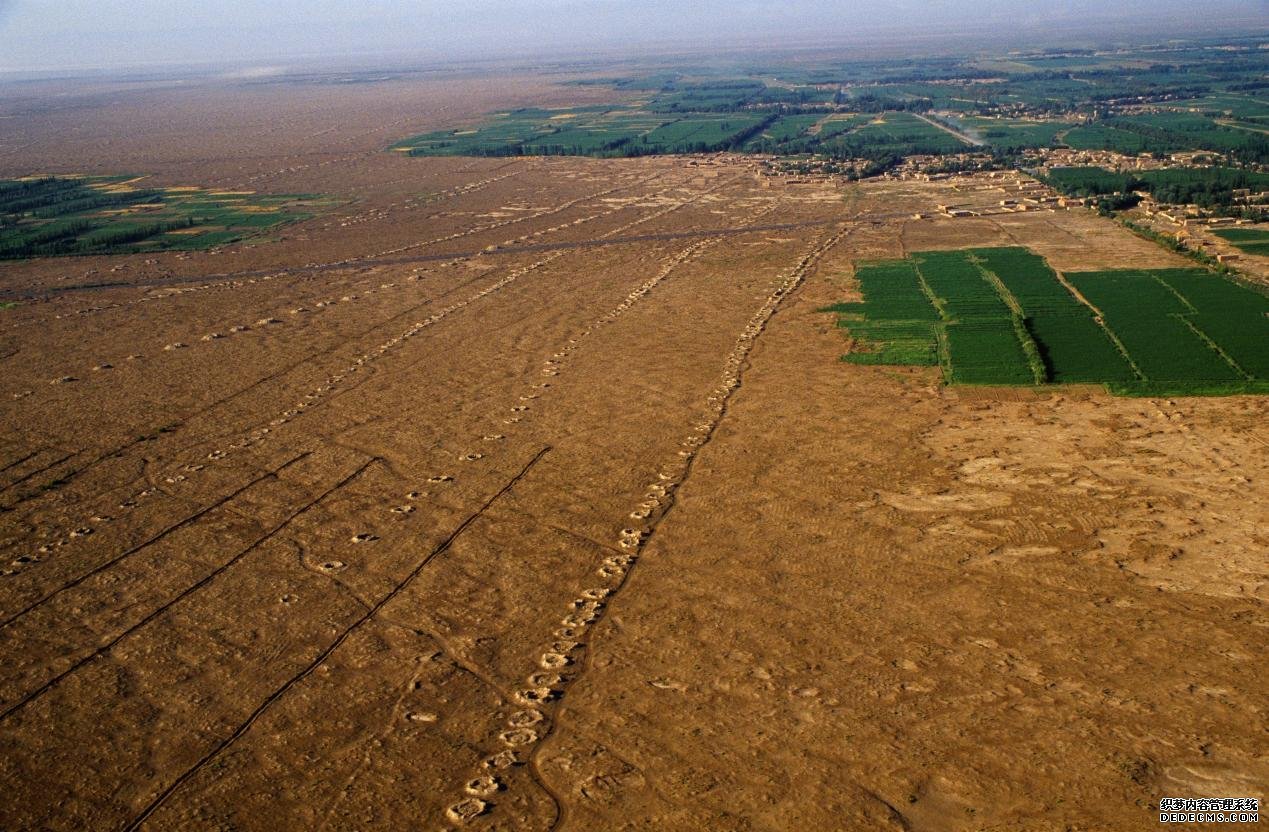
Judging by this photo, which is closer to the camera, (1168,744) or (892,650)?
(1168,744)

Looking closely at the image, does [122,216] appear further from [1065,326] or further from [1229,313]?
[1229,313]

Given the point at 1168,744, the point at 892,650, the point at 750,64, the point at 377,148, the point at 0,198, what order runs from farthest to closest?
the point at 750,64
the point at 377,148
the point at 0,198
the point at 892,650
the point at 1168,744

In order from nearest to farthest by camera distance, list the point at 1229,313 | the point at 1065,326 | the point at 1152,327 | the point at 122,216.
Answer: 1. the point at 1152,327
2. the point at 1065,326
3. the point at 1229,313
4. the point at 122,216

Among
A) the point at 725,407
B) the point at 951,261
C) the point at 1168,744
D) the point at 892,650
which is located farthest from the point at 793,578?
the point at 951,261

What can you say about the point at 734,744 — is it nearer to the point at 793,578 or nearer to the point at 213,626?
the point at 793,578

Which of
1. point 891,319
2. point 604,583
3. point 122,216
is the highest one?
point 604,583

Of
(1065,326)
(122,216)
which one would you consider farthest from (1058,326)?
(122,216)

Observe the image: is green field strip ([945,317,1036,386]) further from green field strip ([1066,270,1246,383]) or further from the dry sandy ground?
green field strip ([1066,270,1246,383])
